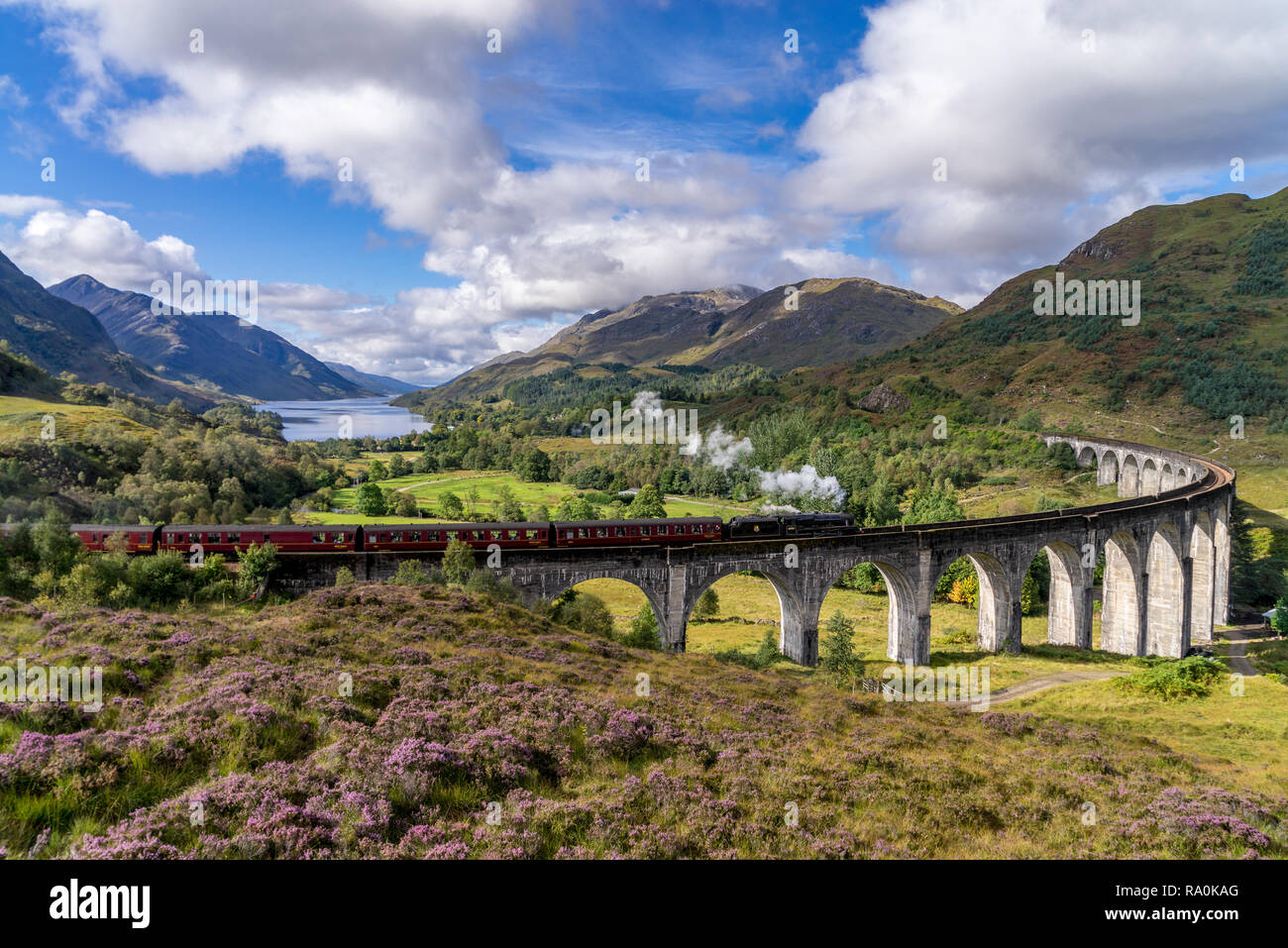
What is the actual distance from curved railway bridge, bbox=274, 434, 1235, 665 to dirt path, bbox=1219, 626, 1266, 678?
189cm

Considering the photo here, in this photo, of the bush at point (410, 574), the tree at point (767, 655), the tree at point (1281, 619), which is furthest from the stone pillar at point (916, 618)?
the tree at point (1281, 619)

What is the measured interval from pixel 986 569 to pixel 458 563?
120 feet

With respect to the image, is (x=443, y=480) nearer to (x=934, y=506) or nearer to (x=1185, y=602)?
(x=934, y=506)

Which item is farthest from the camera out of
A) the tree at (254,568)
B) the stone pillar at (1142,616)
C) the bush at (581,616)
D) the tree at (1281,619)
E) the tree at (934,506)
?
the tree at (934,506)

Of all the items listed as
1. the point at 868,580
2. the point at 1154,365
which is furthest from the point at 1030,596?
the point at 1154,365

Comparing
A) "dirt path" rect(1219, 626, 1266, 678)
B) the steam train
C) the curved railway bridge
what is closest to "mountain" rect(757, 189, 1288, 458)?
"dirt path" rect(1219, 626, 1266, 678)

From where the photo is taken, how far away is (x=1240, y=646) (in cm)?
5412

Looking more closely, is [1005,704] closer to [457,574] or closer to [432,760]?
[457,574]

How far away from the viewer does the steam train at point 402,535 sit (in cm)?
3301

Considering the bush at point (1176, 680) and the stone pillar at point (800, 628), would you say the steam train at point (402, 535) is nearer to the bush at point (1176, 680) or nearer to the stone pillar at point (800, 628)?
the stone pillar at point (800, 628)

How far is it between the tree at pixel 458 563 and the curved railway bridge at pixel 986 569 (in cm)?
181
